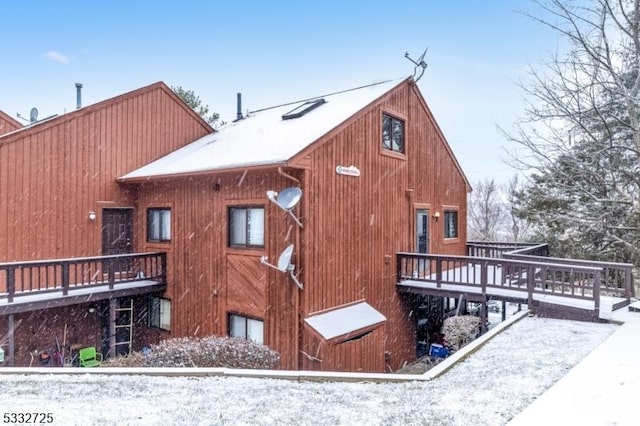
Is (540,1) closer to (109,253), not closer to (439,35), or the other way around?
(439,35)

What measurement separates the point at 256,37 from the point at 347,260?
20450 mm

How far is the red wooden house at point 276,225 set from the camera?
837cm

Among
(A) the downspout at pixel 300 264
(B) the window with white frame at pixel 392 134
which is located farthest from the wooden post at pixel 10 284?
(B) the window with white frame at pixel 392 134

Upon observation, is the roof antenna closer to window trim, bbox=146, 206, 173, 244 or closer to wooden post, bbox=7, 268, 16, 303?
window trim, bbox=146, 206, 173, 244

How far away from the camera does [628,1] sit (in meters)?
10.8

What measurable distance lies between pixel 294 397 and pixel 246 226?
201 inches

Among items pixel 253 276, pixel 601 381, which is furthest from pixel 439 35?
pixel 601 381

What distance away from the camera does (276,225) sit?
8.55 meters

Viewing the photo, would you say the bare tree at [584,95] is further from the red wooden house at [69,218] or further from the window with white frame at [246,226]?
the red wooden house at [69,218]

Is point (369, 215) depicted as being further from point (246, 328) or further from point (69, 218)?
point (69, 218)

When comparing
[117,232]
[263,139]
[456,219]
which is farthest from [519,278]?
[117,232]

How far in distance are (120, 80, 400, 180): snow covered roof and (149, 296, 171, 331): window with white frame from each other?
3.29 meters

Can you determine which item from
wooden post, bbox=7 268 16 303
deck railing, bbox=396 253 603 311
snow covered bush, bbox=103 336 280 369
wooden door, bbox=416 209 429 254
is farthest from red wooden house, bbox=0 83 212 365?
wooden door, bbox=416 209 429 254

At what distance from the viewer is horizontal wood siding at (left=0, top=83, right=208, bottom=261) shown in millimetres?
9312
